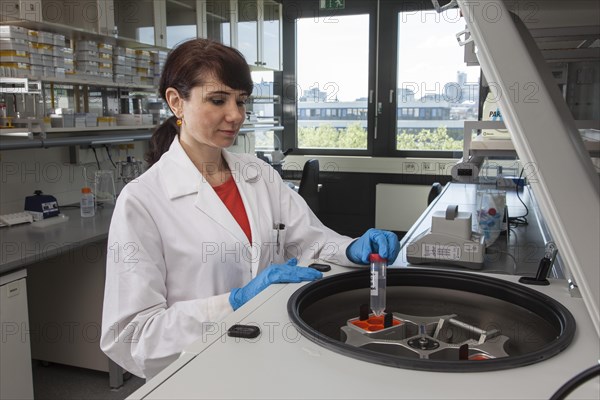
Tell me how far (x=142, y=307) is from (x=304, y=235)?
1.99 ft

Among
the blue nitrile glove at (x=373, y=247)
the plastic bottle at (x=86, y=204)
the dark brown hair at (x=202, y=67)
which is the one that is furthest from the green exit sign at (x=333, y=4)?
the blue nitrile glove at (x=373, y=247)

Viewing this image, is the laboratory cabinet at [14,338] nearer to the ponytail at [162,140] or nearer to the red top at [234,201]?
the ponytail at [162,140]

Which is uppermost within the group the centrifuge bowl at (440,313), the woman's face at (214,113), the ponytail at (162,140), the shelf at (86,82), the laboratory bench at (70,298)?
the shelf at (86,82)

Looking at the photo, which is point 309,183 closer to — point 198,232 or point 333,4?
point 333,4

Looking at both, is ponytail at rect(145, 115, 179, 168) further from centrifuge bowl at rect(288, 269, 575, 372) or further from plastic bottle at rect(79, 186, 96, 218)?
plastic bottle at rect(79, 186, 96, 218)

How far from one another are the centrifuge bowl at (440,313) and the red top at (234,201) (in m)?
0.40

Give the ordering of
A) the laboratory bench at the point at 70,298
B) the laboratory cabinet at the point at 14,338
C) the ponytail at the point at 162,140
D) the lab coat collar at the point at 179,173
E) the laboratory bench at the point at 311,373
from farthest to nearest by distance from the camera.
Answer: the laboratory bench at the point at 70,298 < the laboratory cabinet at the point at 14,338 < the ponytail at the point at 162,140 < the lab coat collar at the point at 179,173 < the laboratory bench at the point at 311,373

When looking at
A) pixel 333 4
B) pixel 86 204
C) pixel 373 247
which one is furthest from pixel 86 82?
pixel 333 4

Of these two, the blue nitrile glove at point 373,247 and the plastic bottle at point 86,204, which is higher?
the blue nitrile glove at point 373,247

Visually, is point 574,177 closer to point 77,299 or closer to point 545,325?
point 545,325

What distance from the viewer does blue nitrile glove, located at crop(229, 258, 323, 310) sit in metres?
1.20

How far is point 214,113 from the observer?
146 centimetres

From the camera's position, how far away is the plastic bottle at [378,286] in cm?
118

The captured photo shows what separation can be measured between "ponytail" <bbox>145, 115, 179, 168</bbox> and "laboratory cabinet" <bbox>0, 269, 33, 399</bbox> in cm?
86
